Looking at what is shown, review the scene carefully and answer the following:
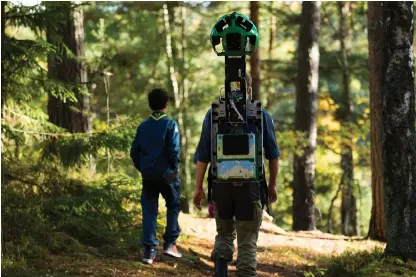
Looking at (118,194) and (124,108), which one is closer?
(118,194)

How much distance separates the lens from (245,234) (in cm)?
573

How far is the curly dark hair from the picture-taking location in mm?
7766

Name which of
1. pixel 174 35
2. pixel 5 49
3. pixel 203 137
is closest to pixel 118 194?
pixel 5 49

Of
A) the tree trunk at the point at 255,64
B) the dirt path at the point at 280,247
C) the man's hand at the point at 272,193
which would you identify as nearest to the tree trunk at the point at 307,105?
the tree trunk at the point at 255,64

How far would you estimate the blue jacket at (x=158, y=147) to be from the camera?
25.3 feet

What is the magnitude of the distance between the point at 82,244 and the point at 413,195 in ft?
15.0

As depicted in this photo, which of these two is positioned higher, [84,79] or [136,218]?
[84,79]

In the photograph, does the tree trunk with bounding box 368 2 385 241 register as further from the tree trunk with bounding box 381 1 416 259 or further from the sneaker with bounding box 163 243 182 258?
the sneaker with bounding box 163 243 182 258

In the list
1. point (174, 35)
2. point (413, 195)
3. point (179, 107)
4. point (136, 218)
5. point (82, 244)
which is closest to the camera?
point (413, 195)

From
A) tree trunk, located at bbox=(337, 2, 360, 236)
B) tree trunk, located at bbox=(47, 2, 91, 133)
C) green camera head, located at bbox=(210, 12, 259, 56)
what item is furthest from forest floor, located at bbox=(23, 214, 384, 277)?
tree trunk, located at bbox=(337, 2, 360, 236)

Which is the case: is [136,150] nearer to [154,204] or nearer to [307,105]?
[154,204]

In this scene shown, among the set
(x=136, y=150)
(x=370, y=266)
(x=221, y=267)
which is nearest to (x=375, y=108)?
(x=370, y=266)

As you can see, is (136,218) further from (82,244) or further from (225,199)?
(225,199)

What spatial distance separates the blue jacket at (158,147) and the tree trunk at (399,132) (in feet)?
9.13
